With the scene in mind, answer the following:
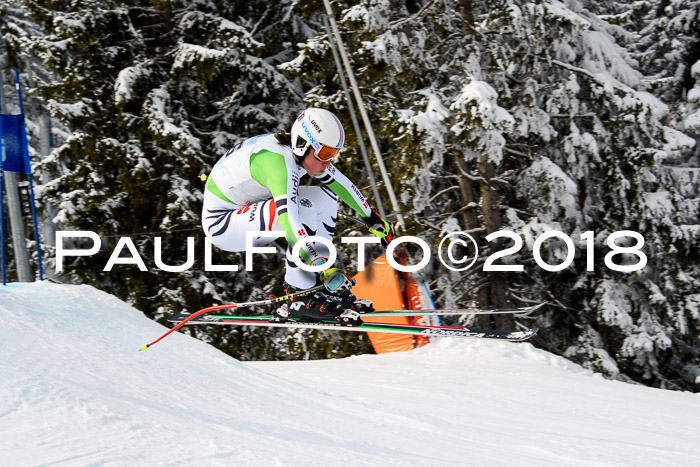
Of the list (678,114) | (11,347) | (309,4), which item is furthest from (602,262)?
(11,347)

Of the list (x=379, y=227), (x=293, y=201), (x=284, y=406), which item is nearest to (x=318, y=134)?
(x=293, y=201)

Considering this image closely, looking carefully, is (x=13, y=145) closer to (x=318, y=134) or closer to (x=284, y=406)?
(x=318, y=134)

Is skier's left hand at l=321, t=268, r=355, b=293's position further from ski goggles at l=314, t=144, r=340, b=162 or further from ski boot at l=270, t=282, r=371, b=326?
ski goggles at l=314, t=144, r=340, b=162

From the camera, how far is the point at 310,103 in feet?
34.0

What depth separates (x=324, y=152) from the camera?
14.3 feet

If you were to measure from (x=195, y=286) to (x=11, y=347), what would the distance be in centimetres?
776

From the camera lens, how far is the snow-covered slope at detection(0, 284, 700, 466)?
238cm

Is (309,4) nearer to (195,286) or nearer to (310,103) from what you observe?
(310,103)

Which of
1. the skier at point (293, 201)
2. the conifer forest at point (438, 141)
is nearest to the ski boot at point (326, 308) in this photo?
the skier at point (293, 201)

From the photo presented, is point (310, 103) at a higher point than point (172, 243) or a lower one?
higher

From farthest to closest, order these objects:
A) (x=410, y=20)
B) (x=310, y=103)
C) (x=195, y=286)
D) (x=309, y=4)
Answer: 1. (x=195, y=286)
2. (x=310, y=103)
3. (x=309, y=4)
4. (x=410, y=20)

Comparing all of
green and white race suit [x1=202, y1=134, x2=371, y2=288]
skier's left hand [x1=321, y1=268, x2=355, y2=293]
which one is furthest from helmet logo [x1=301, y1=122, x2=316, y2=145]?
skier's left hand [x1=321, y1=268, x2=355, y2=293]

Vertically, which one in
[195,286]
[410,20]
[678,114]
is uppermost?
[410,20]

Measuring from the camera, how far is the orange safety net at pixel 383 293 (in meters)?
7.74
